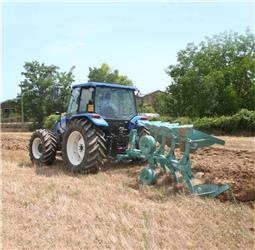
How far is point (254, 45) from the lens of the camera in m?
40.1

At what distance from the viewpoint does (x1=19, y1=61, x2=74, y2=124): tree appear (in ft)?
136

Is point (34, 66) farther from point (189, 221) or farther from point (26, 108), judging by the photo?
point (189, 221)

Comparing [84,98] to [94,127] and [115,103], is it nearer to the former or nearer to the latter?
[115,103]

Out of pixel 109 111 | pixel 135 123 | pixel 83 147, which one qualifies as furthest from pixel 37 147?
pixel 135 123

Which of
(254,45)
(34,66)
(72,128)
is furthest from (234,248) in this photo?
(34,66)

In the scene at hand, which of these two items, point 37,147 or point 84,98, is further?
point 37,147

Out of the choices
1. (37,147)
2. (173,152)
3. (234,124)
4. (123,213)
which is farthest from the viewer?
(234,124)

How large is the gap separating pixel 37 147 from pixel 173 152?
14.0 feet

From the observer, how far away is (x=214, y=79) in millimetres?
35688

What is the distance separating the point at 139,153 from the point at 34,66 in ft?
133

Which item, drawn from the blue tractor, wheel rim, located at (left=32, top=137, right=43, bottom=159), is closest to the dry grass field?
the blue tractor

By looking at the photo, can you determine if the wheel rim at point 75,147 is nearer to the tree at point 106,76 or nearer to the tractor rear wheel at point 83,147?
the tractor rear wheel at point 83,147

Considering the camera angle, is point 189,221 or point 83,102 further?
point 83,102

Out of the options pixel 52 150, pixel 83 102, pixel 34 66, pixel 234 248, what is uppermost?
pixel 34 66
